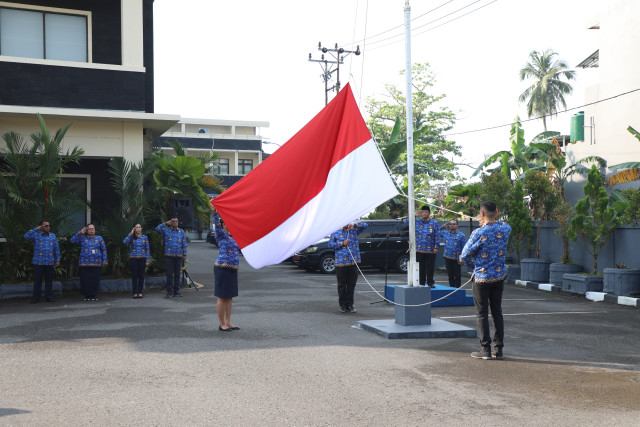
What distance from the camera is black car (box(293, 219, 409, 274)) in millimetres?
21141

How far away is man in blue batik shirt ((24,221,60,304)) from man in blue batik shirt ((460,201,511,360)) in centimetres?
928

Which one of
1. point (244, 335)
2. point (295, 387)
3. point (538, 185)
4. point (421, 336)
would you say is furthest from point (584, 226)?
point (295, 387)

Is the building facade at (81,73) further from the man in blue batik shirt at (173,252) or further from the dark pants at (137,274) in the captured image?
the dark pants at (137,274)

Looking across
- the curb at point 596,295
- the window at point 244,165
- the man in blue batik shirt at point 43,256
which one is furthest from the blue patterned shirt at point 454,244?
the window at point 244,165

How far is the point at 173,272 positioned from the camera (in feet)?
Answer: 47.4

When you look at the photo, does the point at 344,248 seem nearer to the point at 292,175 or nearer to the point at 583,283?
the point at 292,175

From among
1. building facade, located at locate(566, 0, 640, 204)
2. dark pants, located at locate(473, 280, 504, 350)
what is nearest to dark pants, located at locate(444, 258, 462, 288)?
dark pants, located at locate(473, 280, 504, 350)

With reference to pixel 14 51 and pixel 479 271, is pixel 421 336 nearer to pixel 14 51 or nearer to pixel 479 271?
pixel 479 271

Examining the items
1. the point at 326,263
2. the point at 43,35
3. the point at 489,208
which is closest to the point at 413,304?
the point at 489,208

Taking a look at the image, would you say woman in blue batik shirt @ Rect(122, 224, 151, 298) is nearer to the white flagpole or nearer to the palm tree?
the white flagpole

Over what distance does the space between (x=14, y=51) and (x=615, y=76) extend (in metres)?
20.0

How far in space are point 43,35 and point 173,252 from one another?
6.62 m

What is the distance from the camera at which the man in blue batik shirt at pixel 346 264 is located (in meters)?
11.8

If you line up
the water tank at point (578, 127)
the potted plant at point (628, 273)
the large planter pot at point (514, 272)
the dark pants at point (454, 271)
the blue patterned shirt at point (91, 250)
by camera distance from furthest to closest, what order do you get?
the water tank at point (578, 127) → the large planter pot at point (514, 272) → the dark pants at point (454, 271) → the blue patterned shirt at point (91, 250) → the potted plant at point (628, 273)
